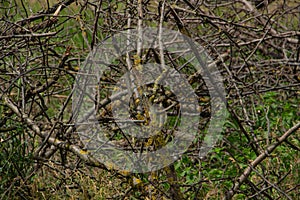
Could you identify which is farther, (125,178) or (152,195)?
(125,178)

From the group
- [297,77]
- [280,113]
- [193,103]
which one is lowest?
[280,113]

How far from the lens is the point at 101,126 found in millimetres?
3059

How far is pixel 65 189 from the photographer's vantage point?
2.73m

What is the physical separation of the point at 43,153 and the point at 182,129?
84cm

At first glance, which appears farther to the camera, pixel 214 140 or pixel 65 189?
pixel 214 140

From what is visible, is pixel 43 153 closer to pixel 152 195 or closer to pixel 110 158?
pixel 110 158

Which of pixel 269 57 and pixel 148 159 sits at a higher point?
pixel 148 159

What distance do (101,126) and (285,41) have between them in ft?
7.58

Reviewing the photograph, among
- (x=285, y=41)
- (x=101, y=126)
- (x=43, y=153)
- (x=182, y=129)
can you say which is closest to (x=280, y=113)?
(x=285, y=41)

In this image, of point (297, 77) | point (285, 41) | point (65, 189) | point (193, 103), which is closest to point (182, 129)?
point (193, 103)

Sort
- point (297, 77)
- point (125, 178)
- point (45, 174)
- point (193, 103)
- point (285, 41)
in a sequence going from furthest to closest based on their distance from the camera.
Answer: point (285, 41), point (297, 77), point (45, 174), point (193, 103), point (125, 178)

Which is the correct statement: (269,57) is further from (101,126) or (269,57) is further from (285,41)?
(101,126)

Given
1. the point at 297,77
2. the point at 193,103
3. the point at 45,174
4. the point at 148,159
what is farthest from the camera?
the point at 297,77

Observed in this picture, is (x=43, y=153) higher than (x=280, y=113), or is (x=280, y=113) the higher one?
(x=43, y=153)
